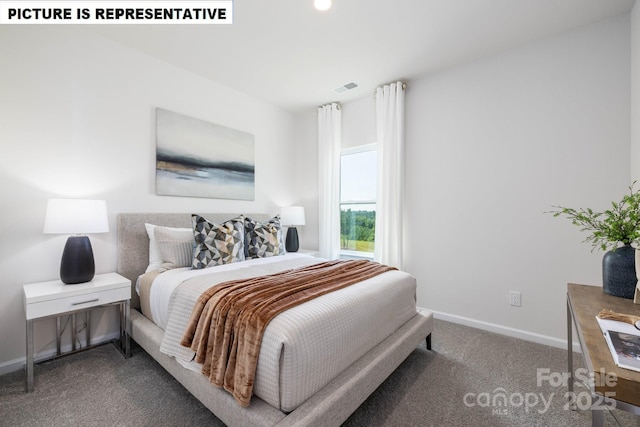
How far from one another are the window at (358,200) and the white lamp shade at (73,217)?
275 centimetres

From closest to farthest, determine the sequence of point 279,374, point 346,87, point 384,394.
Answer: point 279,374, point 384,394, point 346,87

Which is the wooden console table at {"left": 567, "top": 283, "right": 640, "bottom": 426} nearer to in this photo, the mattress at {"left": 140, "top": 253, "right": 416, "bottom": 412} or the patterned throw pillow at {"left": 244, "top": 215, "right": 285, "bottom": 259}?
the mattress at {"left": 140, "top": 253, "right": 416, "bottom": 412}

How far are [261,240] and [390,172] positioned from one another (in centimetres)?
168

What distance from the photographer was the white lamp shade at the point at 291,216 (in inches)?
147

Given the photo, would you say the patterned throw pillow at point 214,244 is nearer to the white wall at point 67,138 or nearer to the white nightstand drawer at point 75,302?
the white nightstand drawer at point 75,302

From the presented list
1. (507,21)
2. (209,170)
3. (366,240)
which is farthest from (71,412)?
(507,21)

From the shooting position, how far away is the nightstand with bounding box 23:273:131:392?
68.0 inches

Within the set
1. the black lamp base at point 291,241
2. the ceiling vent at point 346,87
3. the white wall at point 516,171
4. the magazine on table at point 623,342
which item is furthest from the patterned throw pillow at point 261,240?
the magazine on table at point 623,342

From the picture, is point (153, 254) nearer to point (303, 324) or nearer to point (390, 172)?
point (303, 324)

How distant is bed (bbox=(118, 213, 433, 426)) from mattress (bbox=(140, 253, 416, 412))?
3 centimetres

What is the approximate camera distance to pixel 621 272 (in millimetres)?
1341

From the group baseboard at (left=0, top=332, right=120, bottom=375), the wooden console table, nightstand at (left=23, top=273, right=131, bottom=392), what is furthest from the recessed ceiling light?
baseboard at (left=0, top=332, right=120, bottom=375)

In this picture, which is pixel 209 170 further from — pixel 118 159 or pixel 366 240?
pixel 366 240

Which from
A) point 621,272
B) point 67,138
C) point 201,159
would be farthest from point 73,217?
point 621,272
